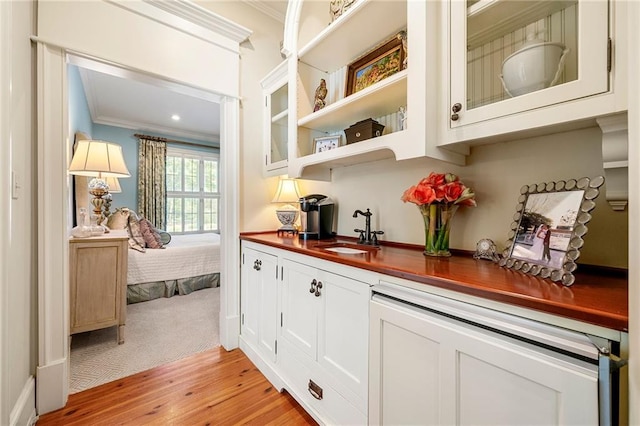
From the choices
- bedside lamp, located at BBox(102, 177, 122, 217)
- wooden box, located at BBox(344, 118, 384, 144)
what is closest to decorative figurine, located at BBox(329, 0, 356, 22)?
wooden box, located at BBox(344, 118, 384, 144)

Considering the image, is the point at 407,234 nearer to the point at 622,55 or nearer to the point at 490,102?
the point at 490,102

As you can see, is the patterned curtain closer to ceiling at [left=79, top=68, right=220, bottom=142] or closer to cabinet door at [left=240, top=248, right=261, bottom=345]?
ceiling at [left=79, top=68, right=220, bottom=142]

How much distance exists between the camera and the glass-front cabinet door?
2.48 ft

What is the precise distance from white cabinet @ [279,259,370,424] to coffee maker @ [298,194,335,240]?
1.43 feet

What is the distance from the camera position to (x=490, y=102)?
98cm

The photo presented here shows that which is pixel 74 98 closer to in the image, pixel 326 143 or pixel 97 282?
pixel 97 282

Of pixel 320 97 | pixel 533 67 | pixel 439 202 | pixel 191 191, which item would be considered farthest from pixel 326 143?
pixel 191 191

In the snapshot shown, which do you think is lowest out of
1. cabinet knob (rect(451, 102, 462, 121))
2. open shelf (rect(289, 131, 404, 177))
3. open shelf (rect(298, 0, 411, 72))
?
open shelf (rect(289, 131, 404, 177))

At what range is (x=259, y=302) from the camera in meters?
1.82

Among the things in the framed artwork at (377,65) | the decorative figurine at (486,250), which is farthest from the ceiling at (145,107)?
the decorative figurine at (486,250)

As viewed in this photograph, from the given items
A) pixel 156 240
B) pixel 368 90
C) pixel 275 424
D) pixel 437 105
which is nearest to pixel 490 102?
pixel 437 105

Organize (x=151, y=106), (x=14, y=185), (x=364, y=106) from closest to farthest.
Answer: (x=14, y=185)
(x=364, y=106)
(x=151, y=106)

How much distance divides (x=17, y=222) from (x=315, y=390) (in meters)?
1.65

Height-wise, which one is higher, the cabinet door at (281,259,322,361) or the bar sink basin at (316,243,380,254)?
the bar sink basin at (316,243,380,254)
